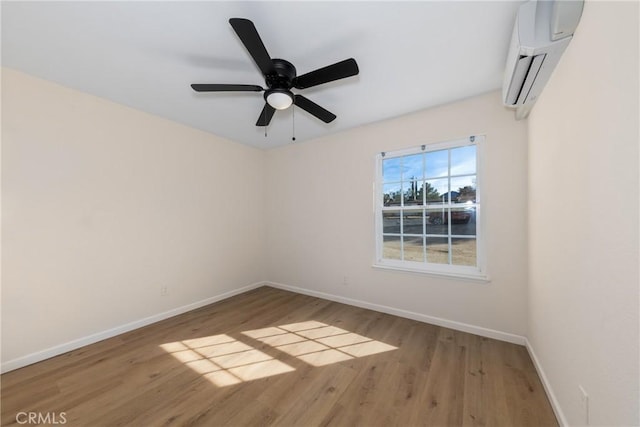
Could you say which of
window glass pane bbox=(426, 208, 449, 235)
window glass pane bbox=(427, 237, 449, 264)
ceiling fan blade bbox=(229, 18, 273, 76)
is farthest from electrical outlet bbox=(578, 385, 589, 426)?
ceiling fan blade bbox=(229, 18, 273, 76)

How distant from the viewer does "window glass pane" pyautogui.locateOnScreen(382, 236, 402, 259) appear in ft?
9.93

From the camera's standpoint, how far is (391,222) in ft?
10.1

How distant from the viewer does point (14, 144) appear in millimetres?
1948

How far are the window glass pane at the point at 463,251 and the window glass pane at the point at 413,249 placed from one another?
0.35 metres

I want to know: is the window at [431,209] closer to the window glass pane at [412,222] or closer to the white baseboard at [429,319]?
the window glass pane at [412,222]

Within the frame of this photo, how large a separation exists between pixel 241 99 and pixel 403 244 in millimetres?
2579

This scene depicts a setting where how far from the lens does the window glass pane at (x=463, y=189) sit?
254 cm

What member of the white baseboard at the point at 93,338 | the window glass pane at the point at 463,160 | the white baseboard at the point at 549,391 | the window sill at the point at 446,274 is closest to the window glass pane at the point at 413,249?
the window sill at the point at 446,274

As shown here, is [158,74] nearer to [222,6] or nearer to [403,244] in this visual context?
[222,6]

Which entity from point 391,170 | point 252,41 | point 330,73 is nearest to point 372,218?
point 391,170

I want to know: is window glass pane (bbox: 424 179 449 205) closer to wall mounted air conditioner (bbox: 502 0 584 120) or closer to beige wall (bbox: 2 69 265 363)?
wall mounted air conditioner (bbox: 502 0 584 120)

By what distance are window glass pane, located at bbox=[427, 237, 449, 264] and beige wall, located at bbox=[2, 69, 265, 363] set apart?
2.96m

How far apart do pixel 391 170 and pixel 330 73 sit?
1.81m

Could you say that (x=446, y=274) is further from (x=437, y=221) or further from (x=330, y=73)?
(x=330, y=73)
